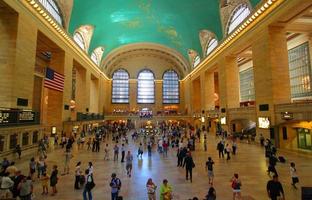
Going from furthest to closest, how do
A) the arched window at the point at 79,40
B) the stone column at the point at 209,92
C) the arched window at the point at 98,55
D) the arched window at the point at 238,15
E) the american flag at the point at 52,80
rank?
the arched window at the point at 98,55 < the stone column at the point at 209,92 < the arched window at the point at 79,40 < the arched window at the point at 238,15 < the american flag at the point at 52,80

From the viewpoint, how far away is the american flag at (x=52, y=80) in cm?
1537

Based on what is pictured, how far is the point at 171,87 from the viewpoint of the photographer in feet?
155

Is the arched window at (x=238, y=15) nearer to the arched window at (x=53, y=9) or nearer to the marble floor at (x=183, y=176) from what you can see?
the marble floor at (x=183, y=176)

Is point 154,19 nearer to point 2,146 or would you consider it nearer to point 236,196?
point 2,146

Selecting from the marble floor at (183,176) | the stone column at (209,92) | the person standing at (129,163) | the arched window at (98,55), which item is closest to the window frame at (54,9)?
the marble floor at (183,176)

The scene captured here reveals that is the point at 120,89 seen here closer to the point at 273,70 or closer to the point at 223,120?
the point at 223,120

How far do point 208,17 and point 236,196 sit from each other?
22.3 metres

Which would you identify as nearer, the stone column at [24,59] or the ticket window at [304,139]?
the stone column at [24,59]

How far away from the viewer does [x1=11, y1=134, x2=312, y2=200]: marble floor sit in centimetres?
652

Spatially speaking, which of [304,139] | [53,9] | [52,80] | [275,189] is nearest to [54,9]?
[53,9]

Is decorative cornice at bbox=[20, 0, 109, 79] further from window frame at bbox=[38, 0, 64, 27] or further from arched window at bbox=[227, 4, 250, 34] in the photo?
arched window at bbox=[227, 4, 250, 34]

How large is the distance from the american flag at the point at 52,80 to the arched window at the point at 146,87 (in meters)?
28.6

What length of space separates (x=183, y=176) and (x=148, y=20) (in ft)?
84.3

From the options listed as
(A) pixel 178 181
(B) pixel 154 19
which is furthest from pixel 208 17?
(A) pixel 178 181
